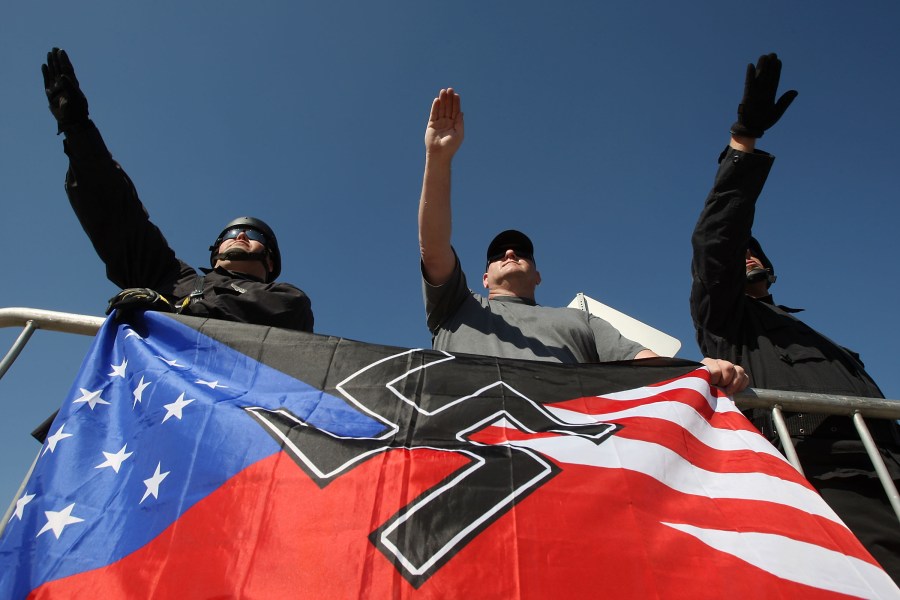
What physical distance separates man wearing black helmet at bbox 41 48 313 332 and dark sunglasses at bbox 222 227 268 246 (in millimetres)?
382

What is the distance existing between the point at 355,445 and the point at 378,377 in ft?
1.26

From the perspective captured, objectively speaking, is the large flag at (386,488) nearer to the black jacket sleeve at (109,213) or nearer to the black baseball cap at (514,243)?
the black jacket sleeve at (109,213)

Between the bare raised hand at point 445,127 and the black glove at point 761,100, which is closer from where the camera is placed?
the bare raised hand at point 445,127

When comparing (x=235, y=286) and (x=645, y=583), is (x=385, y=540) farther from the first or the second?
(x=235, y=286)

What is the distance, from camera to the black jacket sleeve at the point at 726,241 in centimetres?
314

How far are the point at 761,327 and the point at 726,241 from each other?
56cm

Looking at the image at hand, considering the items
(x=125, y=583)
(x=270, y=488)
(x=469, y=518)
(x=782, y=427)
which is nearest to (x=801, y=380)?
(x=782, y=427)

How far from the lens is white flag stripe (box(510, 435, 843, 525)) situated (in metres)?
1.82

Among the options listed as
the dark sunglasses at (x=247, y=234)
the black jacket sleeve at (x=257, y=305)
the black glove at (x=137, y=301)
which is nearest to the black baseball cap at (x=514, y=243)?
the black jacket sleeve at (x=257, y=305)

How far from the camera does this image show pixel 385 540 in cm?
147

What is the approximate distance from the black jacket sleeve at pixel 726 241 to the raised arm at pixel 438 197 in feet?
4.93

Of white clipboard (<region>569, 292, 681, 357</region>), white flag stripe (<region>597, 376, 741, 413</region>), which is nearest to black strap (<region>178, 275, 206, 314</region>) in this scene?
white flag stripe (<region>597, 376, 741, 413</region>)

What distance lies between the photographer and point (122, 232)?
3133 mm

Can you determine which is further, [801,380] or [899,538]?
[801,380]
